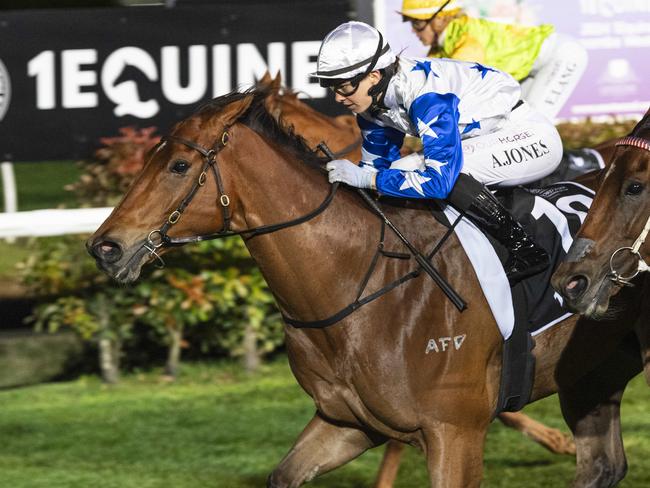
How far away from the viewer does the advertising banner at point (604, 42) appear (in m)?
7.59

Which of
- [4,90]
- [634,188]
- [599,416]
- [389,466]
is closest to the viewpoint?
[634,188]

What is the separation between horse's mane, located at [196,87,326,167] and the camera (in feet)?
13.4

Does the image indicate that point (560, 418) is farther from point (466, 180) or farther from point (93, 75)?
point (93, 75)

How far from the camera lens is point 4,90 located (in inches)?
267

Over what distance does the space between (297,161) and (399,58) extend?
463 mm

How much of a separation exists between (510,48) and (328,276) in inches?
98.4

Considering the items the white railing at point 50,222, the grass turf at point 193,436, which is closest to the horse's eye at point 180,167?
the grass turf at point 193,436

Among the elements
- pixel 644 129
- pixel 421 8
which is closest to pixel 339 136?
pixel 421 8

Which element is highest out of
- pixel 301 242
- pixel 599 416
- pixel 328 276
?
pixel 301 242

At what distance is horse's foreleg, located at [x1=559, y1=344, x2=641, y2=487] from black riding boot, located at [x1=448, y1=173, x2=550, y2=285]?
0.66m

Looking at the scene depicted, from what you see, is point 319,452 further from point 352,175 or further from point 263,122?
point 263,122

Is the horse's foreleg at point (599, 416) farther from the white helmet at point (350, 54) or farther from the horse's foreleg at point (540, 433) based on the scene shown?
the white helmet at point (350, 54)

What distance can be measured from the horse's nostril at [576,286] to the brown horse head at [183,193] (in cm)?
99

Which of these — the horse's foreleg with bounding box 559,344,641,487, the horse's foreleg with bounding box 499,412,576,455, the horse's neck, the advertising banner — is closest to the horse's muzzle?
the horse's neck
